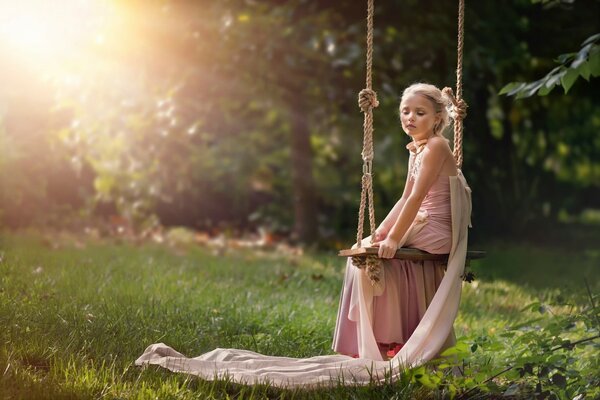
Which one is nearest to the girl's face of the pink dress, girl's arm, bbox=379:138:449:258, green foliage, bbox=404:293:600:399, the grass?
Answer: girl's arm, bbox=379:138:449:258

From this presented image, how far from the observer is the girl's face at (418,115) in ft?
13.9

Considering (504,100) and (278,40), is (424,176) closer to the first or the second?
(278,40)

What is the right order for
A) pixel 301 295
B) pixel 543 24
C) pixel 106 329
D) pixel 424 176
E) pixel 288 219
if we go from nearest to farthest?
pixel 424 176
pixel 106 329
pixel 301 295
pixel 543 24
pixel 288 219

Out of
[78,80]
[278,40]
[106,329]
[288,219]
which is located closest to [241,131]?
[288,219]

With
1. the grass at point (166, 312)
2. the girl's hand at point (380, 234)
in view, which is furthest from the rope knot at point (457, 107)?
the grass at point (166, 312)

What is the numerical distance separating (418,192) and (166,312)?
6.56 ft

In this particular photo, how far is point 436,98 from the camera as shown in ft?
13.9

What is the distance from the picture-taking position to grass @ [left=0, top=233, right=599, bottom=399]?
12.5 feet

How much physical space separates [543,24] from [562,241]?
4.28 meters

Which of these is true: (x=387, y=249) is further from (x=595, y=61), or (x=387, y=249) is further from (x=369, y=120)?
(x=595, y=61)

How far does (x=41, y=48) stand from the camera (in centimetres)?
1156

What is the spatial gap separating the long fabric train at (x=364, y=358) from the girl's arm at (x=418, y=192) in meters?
0.12

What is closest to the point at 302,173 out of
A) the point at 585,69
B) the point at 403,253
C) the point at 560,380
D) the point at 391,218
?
the point at 391,218

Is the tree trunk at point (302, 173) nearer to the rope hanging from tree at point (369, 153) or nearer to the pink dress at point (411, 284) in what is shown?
the rope hanging from tree at point (369, 153)
